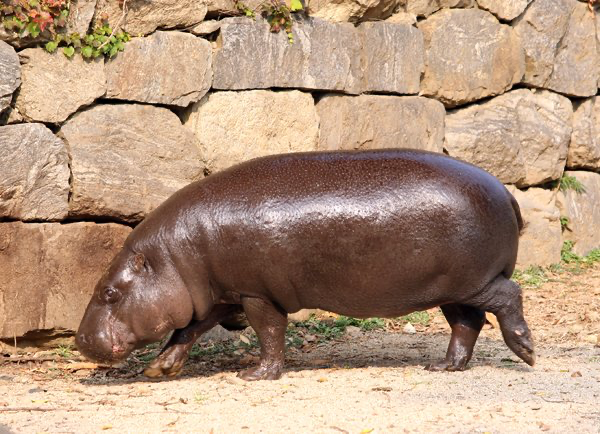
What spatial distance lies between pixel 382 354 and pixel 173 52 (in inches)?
93.2

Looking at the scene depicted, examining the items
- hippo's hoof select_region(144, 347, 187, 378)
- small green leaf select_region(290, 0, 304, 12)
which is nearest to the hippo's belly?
hippo's hoof select_region(144, 347, 187, 378)

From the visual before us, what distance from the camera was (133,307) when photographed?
564 centimetres

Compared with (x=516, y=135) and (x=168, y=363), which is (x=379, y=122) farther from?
(x=168, y=363)

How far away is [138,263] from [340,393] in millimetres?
1336

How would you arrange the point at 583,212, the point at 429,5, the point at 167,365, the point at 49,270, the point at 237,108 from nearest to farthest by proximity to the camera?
the point at 167,365 < the point at 49,270 < the point at 237,108 < the point at 429,5 < the point at 583,212

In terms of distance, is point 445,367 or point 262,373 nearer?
point 262,373

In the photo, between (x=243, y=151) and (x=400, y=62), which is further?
(x=400, y=62)

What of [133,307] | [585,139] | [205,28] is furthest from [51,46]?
[585,139]

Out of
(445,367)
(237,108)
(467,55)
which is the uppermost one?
(467,55)

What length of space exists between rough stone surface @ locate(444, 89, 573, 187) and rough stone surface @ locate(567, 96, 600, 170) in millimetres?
152

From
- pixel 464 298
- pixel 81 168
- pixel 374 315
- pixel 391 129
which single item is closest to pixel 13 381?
pixel 81 168

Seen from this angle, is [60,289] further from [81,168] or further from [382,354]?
[382,354]

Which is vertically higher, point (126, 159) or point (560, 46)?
point (560, 46)

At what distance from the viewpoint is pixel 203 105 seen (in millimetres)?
6906
